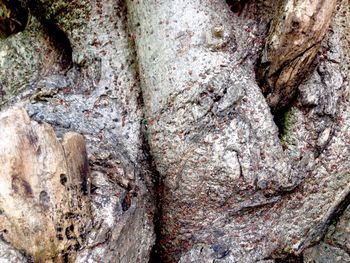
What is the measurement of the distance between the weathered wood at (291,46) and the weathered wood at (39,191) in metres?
0.55

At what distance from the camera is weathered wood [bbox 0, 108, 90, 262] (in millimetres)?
1114

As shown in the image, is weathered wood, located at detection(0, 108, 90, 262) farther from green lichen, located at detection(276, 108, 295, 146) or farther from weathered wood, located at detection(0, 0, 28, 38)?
weathered wood, located at detection(0, 0, 28, 38)

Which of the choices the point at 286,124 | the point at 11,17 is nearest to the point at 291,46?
the point at 286,124

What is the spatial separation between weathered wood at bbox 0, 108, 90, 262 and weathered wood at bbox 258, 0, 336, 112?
55 cm

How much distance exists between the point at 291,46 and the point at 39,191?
0.69 meters

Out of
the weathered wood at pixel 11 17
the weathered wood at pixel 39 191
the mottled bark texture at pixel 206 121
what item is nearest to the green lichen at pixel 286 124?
the mottled bark texture at pixel 206 121

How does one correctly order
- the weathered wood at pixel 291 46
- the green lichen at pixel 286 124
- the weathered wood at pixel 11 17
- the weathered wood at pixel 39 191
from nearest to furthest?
the weathered wood at pixel 39 191, the weathered wood at pixel 291 46, the green lichen at pixel 286 124, the weathered wood at pixel 11 17

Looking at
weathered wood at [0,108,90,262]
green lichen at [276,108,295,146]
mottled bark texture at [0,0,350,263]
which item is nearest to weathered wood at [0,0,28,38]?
mottled bark texture at [0,0,350,263]

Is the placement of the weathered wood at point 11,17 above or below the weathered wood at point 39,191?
above

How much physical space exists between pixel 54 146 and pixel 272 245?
66cm

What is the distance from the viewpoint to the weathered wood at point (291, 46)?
1.30m

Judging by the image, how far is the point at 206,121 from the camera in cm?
135

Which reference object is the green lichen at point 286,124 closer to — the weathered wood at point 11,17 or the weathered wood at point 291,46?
the weathered wood at point 291,46

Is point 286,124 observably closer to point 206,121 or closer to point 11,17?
point 206,121
